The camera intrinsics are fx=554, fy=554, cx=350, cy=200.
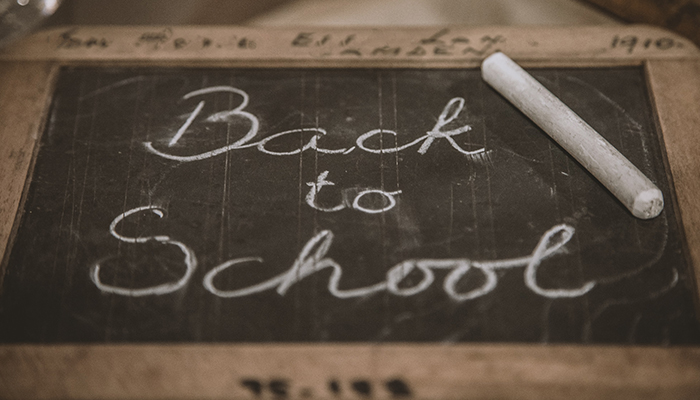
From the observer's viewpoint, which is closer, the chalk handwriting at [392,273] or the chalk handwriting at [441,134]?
the chalk handwriting at [392,273]

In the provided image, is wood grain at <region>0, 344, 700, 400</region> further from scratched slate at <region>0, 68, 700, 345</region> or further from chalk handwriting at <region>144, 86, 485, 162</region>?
chalk handwriting at <region>144, 86, 485, 162</region>

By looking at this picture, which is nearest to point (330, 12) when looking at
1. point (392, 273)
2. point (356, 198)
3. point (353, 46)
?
point (353, 46)

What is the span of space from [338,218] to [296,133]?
0.18 metres

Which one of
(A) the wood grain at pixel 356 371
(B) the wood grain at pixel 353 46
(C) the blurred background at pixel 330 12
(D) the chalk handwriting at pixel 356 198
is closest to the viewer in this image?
(A) the wood grain at pixel 356 371

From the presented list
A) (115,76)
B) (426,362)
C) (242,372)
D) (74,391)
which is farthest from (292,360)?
(115,76)

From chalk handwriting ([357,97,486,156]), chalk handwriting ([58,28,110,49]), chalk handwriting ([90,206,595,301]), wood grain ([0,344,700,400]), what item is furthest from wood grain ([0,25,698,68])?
wood grain ([0,344,700,400])

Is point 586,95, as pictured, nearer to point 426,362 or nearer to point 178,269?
point 426,362

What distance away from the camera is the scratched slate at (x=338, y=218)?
0.80m

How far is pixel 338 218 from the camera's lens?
878mm

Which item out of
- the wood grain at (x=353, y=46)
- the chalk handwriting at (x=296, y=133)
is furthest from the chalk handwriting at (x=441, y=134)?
the wood grain at (x=353, y=46)

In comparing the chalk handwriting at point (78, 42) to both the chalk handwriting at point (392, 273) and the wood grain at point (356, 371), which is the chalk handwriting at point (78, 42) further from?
the wood grain at point (356, 371)

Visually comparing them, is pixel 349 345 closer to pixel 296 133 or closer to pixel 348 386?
pixel 348 386

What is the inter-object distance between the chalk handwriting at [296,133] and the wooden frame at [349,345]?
10cm

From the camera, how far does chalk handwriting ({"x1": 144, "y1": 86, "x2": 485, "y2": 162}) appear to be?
3.08 feet
